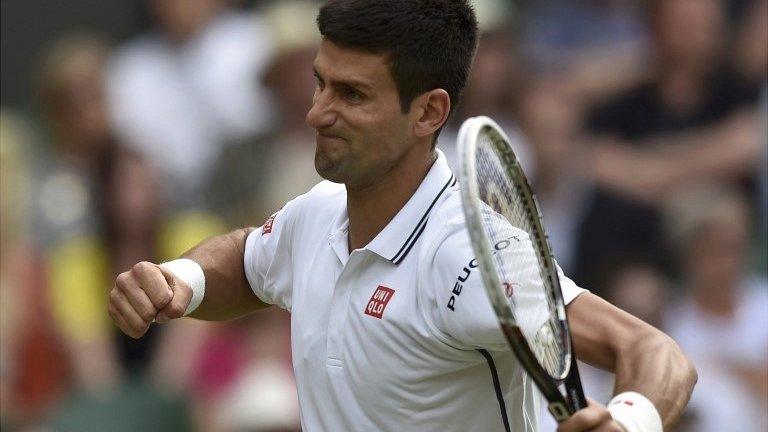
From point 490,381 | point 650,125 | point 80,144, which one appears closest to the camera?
point 490,381

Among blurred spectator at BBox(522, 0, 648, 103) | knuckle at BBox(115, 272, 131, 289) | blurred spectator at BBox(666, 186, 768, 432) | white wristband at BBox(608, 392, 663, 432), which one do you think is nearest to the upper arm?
white wristband at BBox(608, 392, 663, 432)

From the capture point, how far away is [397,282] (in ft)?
12.2

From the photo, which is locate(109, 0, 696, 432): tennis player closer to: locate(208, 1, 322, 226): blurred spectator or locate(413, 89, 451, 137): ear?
locate(413, 89, 451, 137): ear

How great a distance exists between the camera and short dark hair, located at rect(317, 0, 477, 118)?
3.73m

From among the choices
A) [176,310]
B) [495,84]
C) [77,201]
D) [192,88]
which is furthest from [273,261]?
[192,88]

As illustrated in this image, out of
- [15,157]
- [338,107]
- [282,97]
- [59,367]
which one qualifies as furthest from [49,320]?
[338,107]

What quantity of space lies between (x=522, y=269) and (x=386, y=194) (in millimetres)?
549

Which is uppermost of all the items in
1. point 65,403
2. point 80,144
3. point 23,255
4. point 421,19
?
point 421,19

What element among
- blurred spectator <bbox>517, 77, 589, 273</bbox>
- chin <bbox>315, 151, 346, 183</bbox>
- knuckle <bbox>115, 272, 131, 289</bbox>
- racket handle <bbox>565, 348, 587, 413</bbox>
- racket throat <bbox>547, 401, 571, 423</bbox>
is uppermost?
chin <bbox>315, 151, 346, 183</bbox>

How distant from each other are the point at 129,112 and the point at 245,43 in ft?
2.59

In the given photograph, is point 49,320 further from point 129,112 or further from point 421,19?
point 421,19

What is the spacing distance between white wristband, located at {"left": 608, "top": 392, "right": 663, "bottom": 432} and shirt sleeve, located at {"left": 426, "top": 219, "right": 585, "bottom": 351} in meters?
0.26

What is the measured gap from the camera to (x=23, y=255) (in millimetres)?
8359

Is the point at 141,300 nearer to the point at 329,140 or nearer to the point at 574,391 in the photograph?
the point at 329,140
